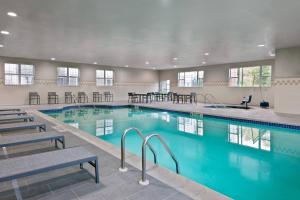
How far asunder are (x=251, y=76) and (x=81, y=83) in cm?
1057

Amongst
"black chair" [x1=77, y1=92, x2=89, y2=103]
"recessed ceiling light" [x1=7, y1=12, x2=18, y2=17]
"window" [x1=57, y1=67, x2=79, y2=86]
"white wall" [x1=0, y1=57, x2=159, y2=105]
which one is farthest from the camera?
"black chair" [x1=77, y1=92, x2=89, y2=103]

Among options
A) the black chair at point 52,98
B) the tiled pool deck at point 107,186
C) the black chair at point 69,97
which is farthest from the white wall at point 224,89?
Answer: the tiled pool deck at point 107,186

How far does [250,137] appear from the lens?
5.26 meters

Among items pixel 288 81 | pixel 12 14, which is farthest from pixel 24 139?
pixel 288 81

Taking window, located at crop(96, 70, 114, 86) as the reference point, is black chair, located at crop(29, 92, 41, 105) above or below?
below

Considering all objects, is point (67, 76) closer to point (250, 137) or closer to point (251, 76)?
point (250, 137)

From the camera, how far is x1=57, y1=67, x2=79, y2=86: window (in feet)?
40.5

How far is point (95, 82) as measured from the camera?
45.2 ft

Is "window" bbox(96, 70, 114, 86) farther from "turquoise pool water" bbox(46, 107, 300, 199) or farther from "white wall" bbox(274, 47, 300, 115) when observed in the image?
"white wall" bbox(274, 47, 300, 115)

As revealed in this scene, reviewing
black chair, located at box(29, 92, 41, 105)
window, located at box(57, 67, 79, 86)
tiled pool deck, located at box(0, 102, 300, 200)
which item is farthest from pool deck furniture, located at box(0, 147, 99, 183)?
window, located at box(57, 67, 79, 86)

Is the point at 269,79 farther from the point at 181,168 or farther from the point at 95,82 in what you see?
the point at 95,82

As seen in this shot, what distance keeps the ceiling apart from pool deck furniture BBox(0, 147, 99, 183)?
2.75 meters

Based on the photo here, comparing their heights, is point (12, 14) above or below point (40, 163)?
above

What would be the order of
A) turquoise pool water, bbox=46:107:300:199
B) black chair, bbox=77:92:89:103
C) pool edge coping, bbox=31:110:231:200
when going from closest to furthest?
pool edge coping, bbox=31:110:231:200, turquoise pool water, bbox=46:107:300:199, black chair, bbox=77:92:89:103
